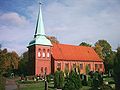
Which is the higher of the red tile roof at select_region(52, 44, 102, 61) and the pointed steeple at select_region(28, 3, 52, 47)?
the pointed steeple at select_region(28, 3, 52, 47)

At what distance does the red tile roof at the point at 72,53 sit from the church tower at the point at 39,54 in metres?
2.98

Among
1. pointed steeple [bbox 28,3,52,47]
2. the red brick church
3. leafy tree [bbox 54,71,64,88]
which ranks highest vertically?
pointed steeple [bbox 28,3,52,47]

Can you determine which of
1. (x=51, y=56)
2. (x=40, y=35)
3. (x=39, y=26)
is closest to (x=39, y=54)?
(x=51, y=56)

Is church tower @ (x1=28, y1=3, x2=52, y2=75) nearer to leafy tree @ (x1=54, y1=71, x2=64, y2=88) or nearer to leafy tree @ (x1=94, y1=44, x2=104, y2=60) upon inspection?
leafy tree @ (x1=54, y1=71, x2=64, y2=88)

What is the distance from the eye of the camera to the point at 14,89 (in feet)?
110

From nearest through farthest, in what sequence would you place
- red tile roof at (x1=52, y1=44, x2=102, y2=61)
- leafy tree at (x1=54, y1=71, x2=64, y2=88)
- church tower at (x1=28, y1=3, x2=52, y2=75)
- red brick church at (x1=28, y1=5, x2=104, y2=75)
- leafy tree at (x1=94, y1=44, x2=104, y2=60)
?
leafy tree at (x1=54, y1=71, x2=64, y2=88) < church tower at (x1=28, y1=3, x2=52, y2=75) < red brick church at (x1=28, y1=5, x2=104, y2=75) < red tile roof at (x1=52, y1=44, x2=102, y2=61) < leafy tree at (x1=94, y1=44, x2=104, y2=60)

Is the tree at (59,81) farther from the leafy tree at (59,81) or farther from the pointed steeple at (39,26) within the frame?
the pointed steeple at (39,26)

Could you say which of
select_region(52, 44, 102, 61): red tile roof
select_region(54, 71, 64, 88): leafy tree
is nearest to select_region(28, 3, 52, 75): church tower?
select_region(52, 44, 102, 61): red tile roof

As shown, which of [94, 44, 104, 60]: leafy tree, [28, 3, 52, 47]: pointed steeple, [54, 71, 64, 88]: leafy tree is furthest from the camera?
[94, 44, 104, 60]: leafy tree

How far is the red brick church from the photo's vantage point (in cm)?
5706

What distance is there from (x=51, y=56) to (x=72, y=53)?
7714 mm

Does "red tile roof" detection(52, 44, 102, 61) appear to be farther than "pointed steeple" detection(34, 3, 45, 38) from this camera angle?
Yes

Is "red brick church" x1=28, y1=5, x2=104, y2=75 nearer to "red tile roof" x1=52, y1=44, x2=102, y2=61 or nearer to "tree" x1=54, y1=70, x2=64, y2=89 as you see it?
"red tile roof" x1=52, y1=44, x2=102, y2=61

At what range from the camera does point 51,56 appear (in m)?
59.9
